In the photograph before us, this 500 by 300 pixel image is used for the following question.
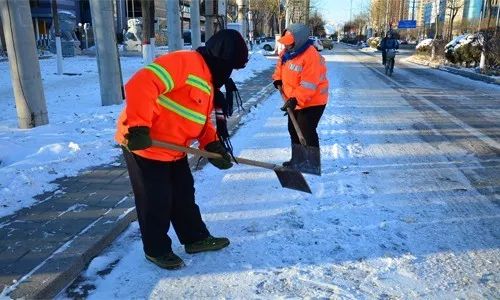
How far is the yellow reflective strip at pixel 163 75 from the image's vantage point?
280 cm

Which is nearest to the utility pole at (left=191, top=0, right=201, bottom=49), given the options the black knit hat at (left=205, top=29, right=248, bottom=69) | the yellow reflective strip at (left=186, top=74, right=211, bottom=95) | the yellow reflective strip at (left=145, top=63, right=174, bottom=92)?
the black knit hat at (left=205, top=29, right=248, bottom=69)

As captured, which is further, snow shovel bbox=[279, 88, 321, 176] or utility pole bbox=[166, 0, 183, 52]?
utility pole bbox=[166, 0, 183, 52]

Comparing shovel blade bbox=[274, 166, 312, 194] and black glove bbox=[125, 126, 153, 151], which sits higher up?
black glove bbox=[125, 126, 153, 151]

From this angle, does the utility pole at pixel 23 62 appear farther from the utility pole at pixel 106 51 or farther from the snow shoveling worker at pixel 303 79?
the snow shoveling worker at pixel 303 79

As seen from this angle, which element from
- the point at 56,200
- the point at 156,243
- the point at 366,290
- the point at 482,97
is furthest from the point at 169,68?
the point at 482,97

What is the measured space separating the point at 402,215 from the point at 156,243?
2158 mm

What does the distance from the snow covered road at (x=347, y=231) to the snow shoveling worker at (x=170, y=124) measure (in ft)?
1.17

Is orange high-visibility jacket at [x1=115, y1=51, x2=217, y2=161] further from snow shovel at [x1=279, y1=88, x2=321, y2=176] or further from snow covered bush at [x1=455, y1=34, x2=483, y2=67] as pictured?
snow covered bush at [x1=455, y1=34, x2=483, y2=67]

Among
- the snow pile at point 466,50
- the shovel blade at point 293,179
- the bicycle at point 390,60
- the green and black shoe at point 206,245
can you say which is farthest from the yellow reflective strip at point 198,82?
the snow pile at point 466,50

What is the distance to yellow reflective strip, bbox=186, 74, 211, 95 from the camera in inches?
115

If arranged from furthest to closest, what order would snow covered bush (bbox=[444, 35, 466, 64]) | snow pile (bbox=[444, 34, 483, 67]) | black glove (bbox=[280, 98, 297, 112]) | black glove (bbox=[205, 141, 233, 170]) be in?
1. snow covered bush (bbox=[444, 35, 466, 64])
2. snow pile (bbox=[444, 34, 483, 67])
3. black glove (bbox=[280, 98, 297, 112])
4. black glove (bbox=[205, 141, 233, 170])

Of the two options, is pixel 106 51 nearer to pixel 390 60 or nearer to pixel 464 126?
pixel 464 126

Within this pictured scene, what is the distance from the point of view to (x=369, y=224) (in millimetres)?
3943

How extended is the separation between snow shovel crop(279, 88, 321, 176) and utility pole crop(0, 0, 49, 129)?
12.9ft
